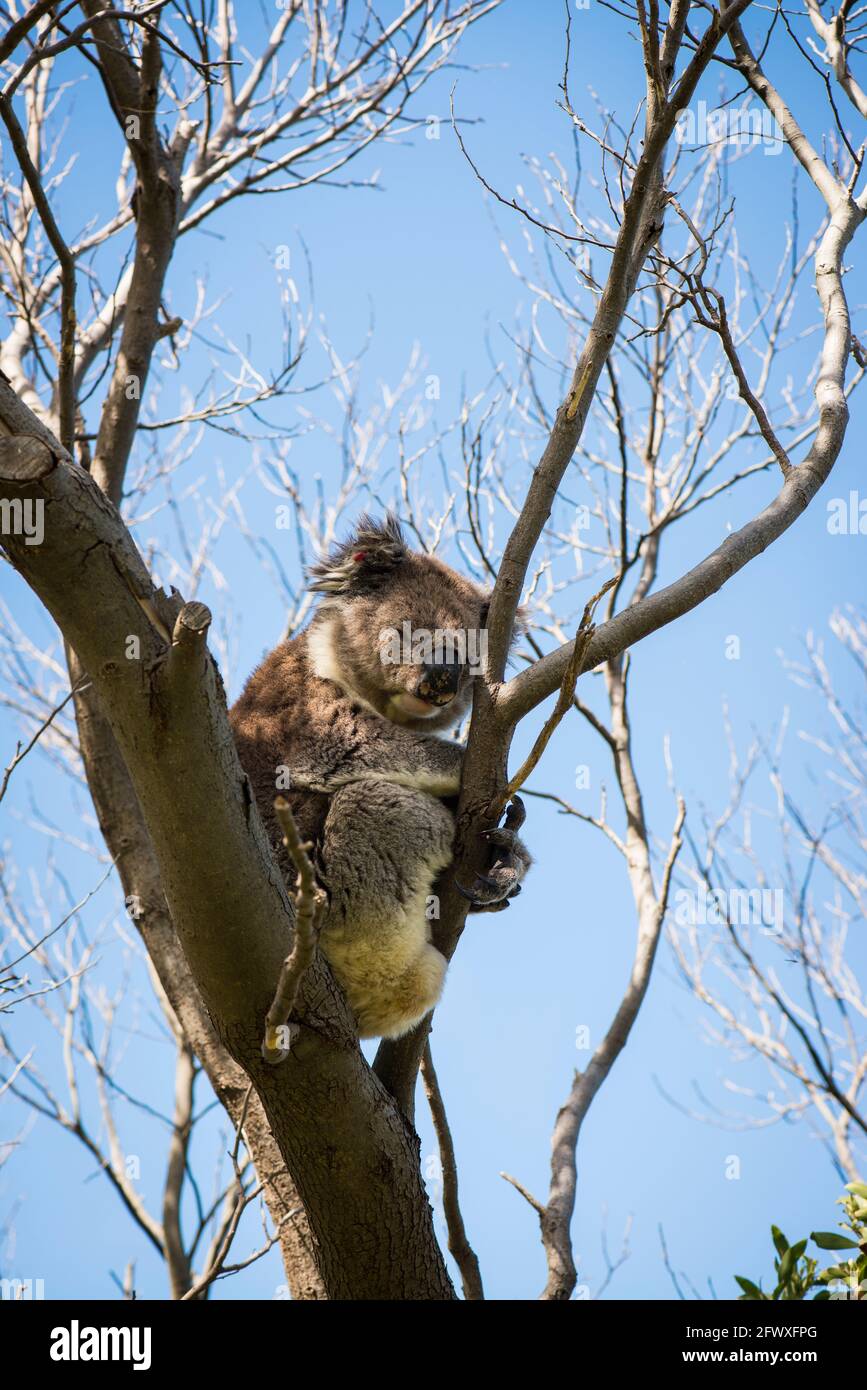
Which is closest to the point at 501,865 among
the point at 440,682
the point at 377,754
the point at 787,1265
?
the point at 377,754

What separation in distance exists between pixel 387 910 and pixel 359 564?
4.50 feet

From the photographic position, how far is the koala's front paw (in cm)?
339

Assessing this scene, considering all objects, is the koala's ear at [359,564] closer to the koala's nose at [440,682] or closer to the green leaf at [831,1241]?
the koala's nose at [440,682]

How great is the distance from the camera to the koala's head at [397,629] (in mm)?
4113

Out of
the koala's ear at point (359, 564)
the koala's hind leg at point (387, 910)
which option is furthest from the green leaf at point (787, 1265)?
the koala's ear at point (359, 564)

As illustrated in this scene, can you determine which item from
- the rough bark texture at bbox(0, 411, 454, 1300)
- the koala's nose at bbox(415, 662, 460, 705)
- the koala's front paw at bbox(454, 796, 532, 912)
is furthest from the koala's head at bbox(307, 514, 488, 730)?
the rough bark texture at bbox(0, 411, 454, 1300)

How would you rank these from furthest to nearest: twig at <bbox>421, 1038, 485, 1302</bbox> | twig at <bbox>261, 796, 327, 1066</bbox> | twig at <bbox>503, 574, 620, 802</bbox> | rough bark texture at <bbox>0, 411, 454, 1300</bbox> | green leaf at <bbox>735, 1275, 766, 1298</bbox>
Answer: twig at <bbox>421, 1038, 485, 1302</bbox>, green leaf at <bbox>735, 1275, 766, 1298</bbox>, twig at <bbox>503, 574, 620, 802</bbox>, rough bark texture at <bbox>0, 411, 454, 1300</bbox>, twig at <bbox>261, 796, 327, 1066</bbox>

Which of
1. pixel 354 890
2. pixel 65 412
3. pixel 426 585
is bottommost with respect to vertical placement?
pixel 354 890

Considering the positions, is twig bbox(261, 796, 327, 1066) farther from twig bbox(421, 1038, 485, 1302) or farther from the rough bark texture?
twig bbox(421, 1038, 485, 1302)
